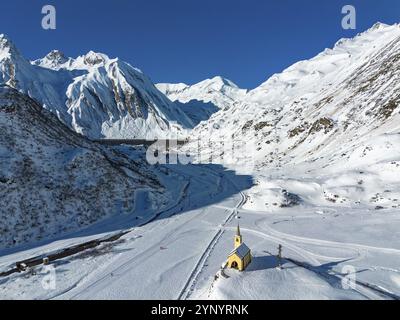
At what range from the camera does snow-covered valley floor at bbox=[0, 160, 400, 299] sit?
1977cm

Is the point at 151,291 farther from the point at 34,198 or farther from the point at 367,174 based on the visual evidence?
the point at 367,174

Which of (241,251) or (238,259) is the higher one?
(241,251)

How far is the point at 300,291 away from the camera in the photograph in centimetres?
1844

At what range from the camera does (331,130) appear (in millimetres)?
72188

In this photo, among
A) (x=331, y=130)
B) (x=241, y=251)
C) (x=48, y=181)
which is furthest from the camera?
(x=331, y=130)

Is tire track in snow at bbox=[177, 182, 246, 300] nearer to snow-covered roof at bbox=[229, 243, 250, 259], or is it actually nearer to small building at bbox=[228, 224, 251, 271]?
small building at bbox=[228, 224, 251, 271]

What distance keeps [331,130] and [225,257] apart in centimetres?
5378

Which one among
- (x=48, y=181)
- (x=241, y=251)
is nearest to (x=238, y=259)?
(x=241, y=251)

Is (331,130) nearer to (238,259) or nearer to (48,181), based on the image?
(48,181)

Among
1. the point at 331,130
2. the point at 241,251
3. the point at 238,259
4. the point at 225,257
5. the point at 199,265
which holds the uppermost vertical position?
the point at 331,130

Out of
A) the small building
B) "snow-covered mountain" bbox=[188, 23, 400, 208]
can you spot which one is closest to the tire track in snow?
the small building

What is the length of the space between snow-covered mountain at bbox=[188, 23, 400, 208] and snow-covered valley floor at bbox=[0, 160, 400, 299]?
22.1ft

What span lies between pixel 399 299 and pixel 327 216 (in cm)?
1698
